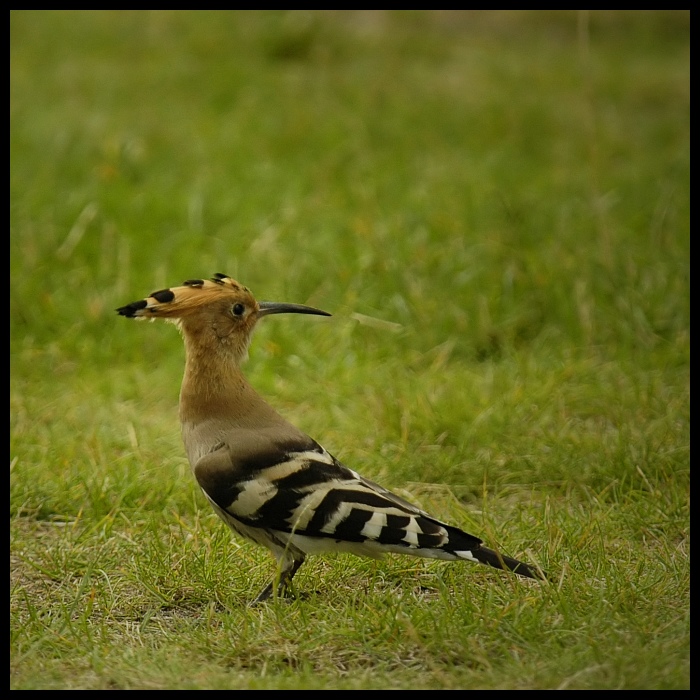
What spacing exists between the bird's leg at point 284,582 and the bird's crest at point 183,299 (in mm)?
772

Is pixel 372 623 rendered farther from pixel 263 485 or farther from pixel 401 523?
pixel 263 485

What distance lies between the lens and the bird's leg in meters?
3.19

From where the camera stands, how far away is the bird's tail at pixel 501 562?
306cm

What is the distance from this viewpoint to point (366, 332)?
5340mm

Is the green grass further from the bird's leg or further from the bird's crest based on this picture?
the bird's crest

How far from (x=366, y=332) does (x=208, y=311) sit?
196 centimetres

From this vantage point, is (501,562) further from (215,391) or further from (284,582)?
(215,391)

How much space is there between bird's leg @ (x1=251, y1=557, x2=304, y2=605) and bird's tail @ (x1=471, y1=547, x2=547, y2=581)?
489 millimetres

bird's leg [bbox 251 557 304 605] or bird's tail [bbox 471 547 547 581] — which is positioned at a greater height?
bird's tail [bbox 471 547 547 581]

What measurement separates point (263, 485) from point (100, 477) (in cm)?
105

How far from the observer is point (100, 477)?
4.04m

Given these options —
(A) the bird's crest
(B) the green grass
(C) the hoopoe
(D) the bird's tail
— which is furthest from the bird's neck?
(D) the bird's tail

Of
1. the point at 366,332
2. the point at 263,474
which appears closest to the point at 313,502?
the point at 263,474

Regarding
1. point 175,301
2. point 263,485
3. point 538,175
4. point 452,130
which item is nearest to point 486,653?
point 263,485
